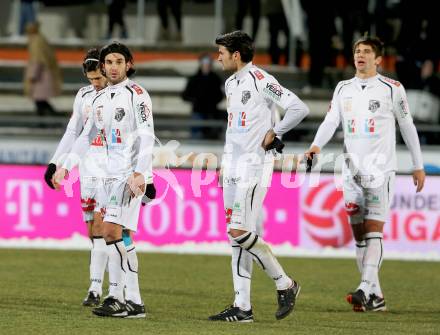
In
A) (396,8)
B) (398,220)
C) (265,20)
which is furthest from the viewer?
(265,20)

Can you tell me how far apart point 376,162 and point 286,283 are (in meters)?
1.61

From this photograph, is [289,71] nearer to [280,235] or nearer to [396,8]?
[396,8]

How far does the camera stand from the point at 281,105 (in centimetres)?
884

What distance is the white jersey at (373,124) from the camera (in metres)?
10.0

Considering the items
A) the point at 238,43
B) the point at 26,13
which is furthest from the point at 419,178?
the point at 26,13

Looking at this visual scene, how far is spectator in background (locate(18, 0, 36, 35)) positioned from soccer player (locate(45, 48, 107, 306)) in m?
13.0

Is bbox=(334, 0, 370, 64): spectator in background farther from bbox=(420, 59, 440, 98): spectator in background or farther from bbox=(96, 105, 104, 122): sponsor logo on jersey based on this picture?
bbox=(96, 105, 104, 122): sponsor logo on jersey

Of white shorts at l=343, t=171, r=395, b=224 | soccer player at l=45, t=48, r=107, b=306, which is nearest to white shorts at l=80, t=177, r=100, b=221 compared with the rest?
soccer player at l=45, t=48, r=107, b=306

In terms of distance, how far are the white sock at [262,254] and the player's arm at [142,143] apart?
32.8 inches

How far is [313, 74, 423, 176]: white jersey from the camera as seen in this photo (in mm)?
10047

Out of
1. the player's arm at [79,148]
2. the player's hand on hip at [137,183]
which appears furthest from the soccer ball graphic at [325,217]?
the player's hand on hip at [137,183]

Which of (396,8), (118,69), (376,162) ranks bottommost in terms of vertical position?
(376,162)

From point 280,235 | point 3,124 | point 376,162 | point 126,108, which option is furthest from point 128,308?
point 3,124

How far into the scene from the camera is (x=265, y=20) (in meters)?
22.7
